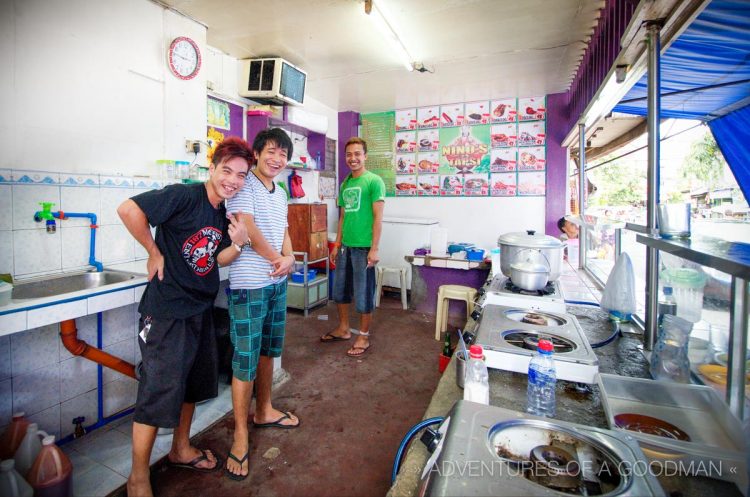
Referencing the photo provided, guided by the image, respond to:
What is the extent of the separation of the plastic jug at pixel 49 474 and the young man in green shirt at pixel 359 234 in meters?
2.07

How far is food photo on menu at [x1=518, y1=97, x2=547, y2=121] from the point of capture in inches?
185

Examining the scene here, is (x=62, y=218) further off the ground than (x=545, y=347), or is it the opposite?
(x=62, y=218)

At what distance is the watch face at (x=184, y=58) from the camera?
2736mm

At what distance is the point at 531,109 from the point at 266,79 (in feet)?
11.0

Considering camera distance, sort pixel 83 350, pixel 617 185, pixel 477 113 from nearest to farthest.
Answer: pixel 83 350 → pixel 477 113 → pixel 617 185

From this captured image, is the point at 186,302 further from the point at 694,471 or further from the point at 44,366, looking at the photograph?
the point at 694,471

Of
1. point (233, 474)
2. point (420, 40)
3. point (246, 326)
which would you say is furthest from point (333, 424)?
point (420, 40)

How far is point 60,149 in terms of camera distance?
6.89ft

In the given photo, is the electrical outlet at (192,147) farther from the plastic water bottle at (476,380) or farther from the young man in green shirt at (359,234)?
the plastic water bottle at (476,380)

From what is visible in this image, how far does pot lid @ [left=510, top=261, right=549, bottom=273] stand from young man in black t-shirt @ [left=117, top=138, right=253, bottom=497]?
4.81 feet

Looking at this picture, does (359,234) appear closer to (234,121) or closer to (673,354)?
(234,121)

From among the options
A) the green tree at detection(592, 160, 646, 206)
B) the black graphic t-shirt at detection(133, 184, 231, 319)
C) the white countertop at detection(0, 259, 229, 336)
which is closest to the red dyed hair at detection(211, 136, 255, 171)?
the black graphic t-shirt at detection(133, 184, 231, 319)

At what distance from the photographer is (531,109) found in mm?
4734

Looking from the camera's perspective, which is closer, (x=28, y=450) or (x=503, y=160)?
(x=28, y=450)
